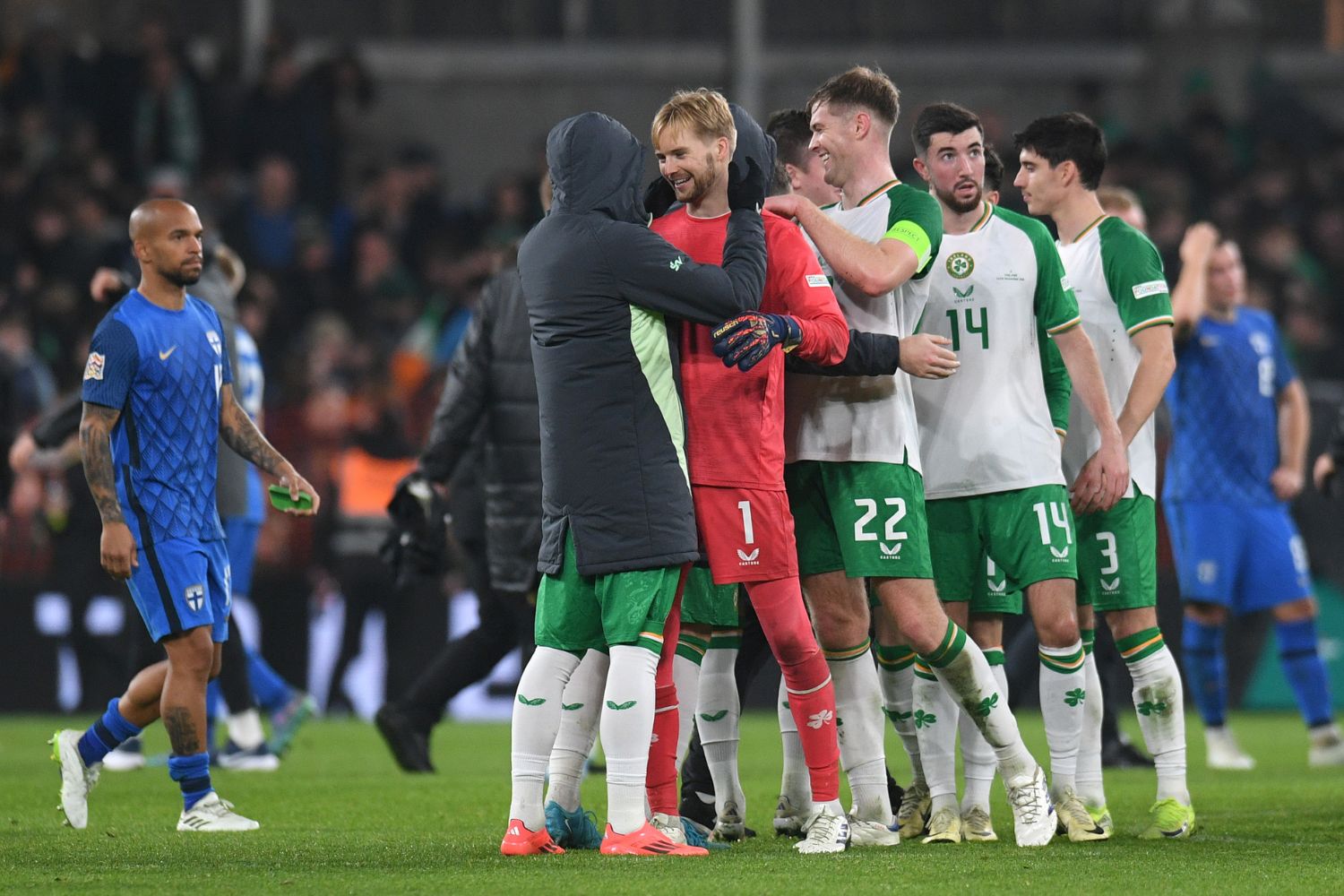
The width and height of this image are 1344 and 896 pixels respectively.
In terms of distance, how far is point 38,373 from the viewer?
43.7ft

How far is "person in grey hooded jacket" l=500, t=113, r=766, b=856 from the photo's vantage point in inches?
205

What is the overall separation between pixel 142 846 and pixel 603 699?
150 cm

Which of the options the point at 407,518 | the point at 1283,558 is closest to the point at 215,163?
the point at 407,518

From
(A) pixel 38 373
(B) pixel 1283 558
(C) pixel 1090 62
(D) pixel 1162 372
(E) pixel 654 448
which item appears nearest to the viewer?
(E) pixel 654 448

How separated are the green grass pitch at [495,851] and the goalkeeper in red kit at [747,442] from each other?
327 millimetres

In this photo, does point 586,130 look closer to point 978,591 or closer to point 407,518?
point 978,591

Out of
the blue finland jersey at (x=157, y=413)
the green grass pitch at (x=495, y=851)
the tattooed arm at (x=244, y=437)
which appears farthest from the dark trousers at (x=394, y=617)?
the blue finland jersey at (x=157, y=413)


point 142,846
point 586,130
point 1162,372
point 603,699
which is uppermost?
point 586,130

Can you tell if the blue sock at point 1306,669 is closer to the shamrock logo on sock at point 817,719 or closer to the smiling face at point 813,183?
the smiling face at point 813,183

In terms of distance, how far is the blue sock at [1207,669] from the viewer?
29.6 ft

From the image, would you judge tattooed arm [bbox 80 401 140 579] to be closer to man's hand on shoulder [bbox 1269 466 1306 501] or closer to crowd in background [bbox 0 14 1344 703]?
man's hand on shoulder [bbox 1269 466 1306 501]

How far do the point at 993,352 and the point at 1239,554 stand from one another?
375cm

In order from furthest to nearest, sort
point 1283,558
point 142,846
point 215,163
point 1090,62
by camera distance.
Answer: point 1090,62
point 215,163
point 1283,558
point 142,846

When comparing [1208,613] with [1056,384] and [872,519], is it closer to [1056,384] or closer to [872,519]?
[1056,384]
